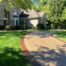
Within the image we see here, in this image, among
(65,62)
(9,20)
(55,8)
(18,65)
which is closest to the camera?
(18,65)

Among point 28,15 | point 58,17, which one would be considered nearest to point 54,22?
point 58,17

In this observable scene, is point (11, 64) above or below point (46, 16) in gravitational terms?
below

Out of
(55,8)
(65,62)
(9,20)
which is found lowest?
(65,62)

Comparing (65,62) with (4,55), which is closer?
(65,62)

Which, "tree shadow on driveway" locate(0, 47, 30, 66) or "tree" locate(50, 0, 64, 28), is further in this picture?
"tree" locate(50, 0, 64, 28)

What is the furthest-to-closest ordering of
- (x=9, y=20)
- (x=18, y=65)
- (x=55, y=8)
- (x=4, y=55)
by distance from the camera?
(x=55, y=8), (x=9, y=20), (x=4, y=55), (x=18, y=65)

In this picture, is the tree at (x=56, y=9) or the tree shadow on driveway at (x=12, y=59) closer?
the tree shadow on driveway at (x=12, y=59)

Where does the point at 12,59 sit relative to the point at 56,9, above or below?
below

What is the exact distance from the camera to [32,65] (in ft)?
22.2

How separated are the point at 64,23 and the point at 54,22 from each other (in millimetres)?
3577

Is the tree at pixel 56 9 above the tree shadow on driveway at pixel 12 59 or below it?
above

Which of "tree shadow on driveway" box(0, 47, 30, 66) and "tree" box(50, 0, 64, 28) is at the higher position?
"tree" box(50, 0, 64, 28)

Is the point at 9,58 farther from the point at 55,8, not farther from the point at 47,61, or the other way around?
the point at 55,8

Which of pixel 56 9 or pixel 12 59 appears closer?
pixel 12 59
